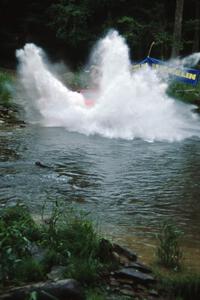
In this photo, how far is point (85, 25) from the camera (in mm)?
28250

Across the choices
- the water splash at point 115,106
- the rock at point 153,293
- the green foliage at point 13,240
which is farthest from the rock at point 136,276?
the water splash at point 115,106

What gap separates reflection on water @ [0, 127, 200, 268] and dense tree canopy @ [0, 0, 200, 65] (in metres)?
13.4

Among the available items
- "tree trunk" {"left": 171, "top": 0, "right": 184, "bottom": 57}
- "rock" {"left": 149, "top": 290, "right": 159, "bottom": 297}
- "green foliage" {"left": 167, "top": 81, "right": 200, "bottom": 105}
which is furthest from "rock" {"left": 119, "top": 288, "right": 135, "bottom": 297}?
"tree trunk" {"left": 171, "top": 0, "right": 184, "bottom": 57}

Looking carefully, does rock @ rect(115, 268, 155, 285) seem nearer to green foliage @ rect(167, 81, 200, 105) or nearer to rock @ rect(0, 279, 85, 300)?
rock @ rect(0, 279, 85, 300)

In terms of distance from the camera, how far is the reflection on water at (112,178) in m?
7.56

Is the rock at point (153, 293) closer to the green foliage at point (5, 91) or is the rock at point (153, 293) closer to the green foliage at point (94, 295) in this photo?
the green foliage at point (94, 295)

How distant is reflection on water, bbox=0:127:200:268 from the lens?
298 inches

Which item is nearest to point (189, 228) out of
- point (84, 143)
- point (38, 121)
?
point (84, 143)

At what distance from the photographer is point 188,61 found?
89.5 feet

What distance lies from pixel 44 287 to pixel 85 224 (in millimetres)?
1290

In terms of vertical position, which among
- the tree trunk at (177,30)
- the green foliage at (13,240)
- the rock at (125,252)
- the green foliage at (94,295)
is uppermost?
the tree trunk at (177,30)

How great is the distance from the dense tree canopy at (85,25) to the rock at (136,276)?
20186 millimetres

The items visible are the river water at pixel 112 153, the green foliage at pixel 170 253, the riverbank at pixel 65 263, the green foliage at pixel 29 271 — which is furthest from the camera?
the river water at pixel 112 153

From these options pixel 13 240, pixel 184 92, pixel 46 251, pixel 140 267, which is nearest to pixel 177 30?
pixel 184 92
